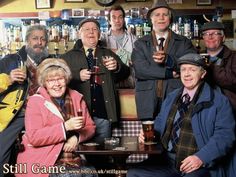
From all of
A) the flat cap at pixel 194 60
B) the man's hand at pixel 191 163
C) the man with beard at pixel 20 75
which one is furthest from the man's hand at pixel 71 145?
the flat cap at pixel 194 60

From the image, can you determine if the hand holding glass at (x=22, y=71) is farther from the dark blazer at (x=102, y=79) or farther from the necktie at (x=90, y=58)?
the necktie at (x=90, y=58)

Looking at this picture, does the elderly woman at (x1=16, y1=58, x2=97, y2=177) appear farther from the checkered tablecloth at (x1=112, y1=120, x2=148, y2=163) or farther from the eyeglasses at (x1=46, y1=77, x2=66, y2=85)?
the checkered tablecloth at (x1=112, y1=120, x2=148, y2=163)

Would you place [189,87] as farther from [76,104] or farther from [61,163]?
[61,163]

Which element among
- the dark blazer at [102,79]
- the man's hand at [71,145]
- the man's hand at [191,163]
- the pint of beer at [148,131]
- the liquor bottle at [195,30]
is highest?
the liquor bottle at [195,30]

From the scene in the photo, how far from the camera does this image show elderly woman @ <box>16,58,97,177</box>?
6.73 feet

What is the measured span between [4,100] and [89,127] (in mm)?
520

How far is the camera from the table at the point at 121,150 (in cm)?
191

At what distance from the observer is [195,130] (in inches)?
80.6

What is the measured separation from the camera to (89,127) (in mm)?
2193

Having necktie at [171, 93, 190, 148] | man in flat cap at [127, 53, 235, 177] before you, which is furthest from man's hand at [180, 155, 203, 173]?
necktie at [171, 93, 190, 148]

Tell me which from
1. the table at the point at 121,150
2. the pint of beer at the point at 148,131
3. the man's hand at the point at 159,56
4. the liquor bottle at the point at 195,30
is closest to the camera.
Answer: the table at the point at 121,150

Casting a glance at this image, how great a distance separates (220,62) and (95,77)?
28.0 inches

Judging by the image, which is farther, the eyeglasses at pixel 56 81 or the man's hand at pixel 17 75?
the man's hand at pixel 17 75

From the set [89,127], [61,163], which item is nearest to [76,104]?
[89,127]
